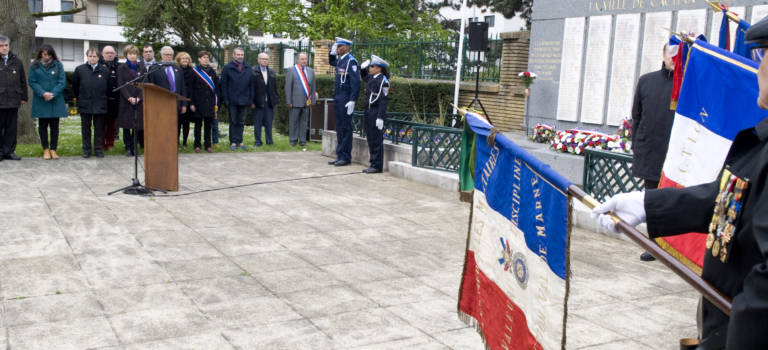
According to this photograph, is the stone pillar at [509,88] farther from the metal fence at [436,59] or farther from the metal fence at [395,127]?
the metal fence at [395,127]

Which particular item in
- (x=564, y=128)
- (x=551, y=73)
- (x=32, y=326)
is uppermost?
(x=551, y=73)

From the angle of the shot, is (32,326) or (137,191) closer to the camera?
(32,326)

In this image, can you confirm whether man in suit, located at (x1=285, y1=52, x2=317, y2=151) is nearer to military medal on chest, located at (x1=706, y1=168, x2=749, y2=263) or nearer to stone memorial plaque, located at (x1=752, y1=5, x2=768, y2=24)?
stone memorial plaque, located at (x1=752, y1=5, x2=768, y2=24)

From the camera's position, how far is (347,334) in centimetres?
430

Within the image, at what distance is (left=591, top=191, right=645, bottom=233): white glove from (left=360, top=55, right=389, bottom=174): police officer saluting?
849cm

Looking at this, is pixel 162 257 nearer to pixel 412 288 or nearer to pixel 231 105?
pixel 412 288

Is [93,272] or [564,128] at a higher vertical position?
[564,128]

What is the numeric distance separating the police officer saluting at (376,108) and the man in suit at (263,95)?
11.2ft

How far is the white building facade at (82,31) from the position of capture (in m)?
52.7

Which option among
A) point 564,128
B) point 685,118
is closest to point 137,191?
point 685,118

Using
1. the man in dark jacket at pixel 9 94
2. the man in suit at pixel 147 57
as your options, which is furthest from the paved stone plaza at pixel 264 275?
the man in suit at pixel 147 57

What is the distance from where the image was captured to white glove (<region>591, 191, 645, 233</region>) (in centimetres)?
242

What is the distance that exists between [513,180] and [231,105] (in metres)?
11.1

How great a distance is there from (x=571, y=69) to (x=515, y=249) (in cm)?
960
